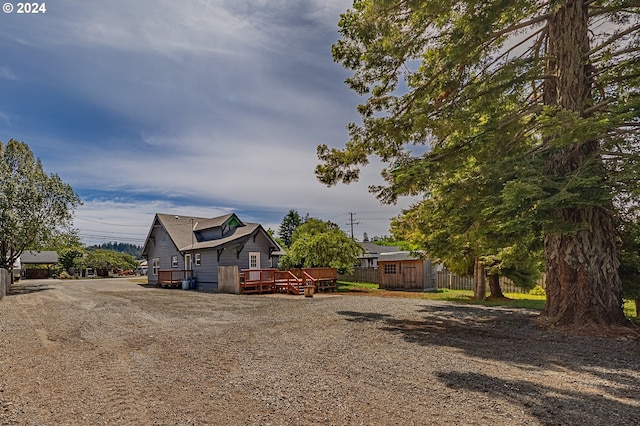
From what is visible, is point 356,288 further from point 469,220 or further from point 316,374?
point 316,374

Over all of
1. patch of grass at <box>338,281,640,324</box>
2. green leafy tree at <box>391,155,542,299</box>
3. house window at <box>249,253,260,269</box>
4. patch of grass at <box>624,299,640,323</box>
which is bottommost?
patch of grass at <box>338,281,640,324</box>

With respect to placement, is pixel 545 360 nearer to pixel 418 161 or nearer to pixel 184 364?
pixel 418 161

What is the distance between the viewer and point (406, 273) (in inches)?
1073

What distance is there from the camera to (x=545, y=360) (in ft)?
21.2

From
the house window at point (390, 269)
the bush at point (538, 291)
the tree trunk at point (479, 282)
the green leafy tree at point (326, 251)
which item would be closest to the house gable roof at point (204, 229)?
the green leafy tree at point (326, 251)

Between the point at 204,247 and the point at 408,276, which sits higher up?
the point at 204,247

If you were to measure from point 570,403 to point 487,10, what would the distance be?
26.2 ft

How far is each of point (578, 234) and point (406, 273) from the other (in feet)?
60.7

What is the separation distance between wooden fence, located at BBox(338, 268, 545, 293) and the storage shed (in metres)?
1.68

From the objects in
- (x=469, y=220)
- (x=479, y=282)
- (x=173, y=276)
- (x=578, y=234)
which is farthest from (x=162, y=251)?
(x=578, y=234)

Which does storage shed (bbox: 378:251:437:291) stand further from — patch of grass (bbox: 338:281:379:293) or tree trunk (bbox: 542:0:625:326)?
tree trunk (bbox: 542:0:625:326)

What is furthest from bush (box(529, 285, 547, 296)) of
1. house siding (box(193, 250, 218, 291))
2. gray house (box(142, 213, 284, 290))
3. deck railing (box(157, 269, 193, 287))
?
deck railing (box(157, 269, 193, 287))

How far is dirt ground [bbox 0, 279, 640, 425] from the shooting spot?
4238 millimetres

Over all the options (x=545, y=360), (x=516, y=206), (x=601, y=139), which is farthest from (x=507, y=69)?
(x=545, y=360)
